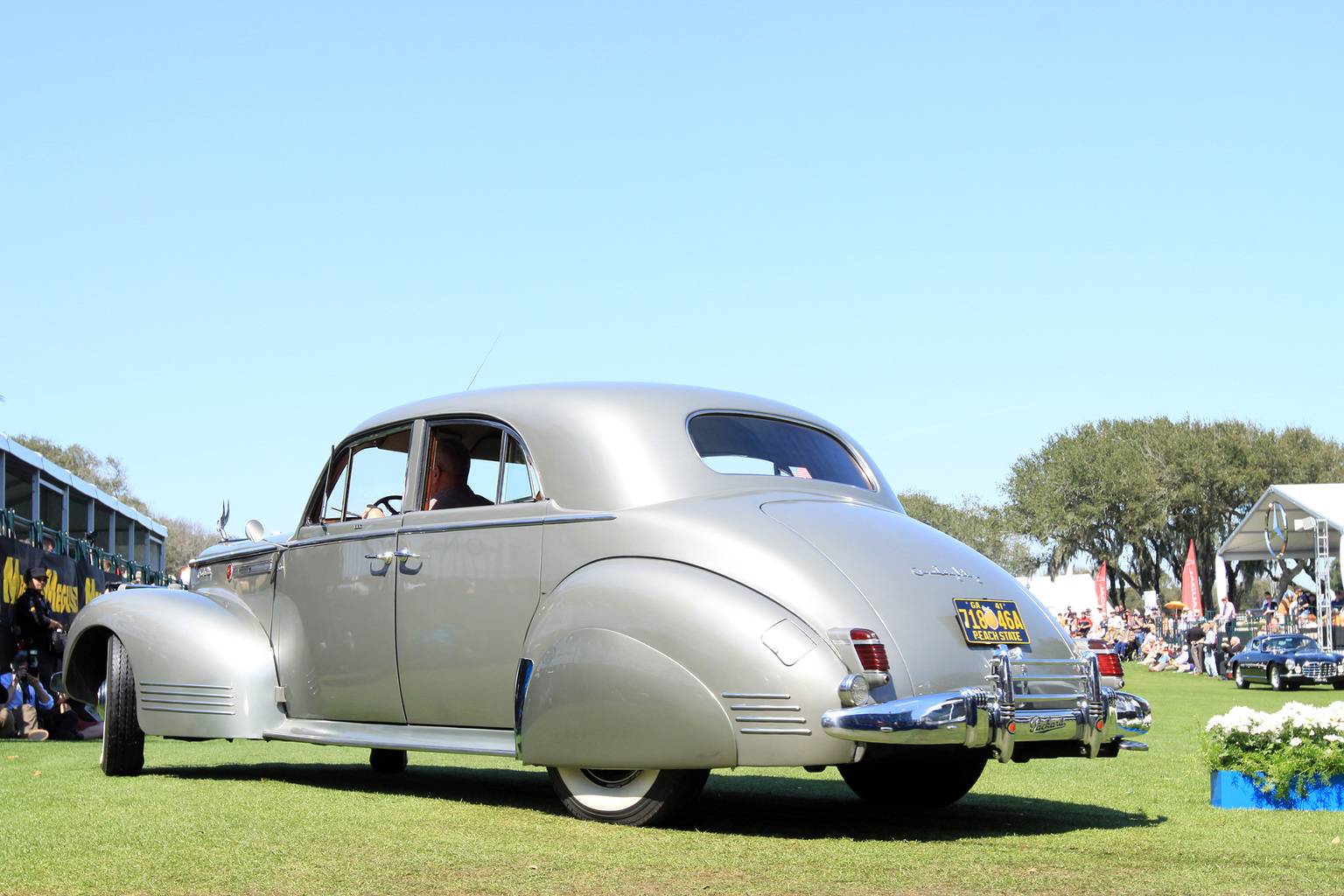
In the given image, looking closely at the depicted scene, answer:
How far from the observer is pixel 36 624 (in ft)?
41.1

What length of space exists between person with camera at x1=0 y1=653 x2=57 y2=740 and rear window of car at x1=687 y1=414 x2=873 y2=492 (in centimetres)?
865

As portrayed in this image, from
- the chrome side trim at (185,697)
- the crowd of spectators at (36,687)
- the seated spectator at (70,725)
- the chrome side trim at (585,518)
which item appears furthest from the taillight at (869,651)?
the seated spectator at (70,725)

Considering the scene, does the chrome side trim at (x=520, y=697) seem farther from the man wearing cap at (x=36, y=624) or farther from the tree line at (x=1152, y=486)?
the tree line at (x=1152, y=486)

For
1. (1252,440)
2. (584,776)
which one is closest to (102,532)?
(584,776)

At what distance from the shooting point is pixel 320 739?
6.60 metres

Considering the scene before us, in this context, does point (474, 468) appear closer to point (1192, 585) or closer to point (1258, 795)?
point (1258, 795)

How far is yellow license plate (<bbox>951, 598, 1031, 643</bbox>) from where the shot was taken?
205 inches

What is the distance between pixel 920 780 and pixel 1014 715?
4.60ft

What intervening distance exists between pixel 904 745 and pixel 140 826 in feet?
10.5

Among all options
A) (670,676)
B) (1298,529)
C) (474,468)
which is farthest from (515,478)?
(1298,529)

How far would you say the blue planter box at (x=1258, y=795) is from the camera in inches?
244

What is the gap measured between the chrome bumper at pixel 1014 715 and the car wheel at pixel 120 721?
4.62 m

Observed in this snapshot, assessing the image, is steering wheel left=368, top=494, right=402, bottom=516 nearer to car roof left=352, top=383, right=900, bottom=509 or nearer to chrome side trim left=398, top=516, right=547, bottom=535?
chrome side trim left=398, top=516, right=547, bottom=535

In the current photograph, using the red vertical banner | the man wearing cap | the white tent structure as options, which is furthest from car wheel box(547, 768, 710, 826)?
the red vertical banner
